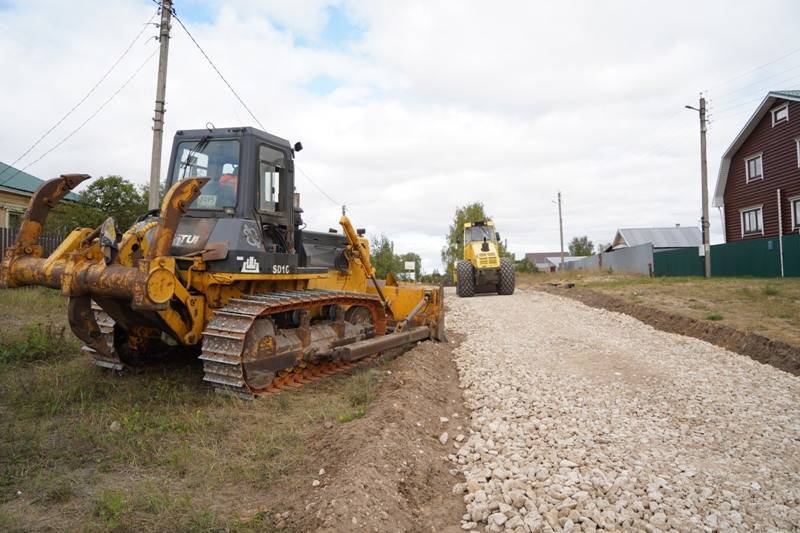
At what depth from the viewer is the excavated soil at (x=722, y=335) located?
29.2 feet

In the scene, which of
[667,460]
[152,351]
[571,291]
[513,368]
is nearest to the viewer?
[667,460]

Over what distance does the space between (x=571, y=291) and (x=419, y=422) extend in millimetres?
19094

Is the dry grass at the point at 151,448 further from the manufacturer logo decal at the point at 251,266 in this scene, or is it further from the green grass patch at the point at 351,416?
the manufacturer logo decal at the point at 251,266

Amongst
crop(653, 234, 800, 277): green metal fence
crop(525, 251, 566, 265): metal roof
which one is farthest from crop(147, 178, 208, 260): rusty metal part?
crop(525, 251, 566, 265): metal roof

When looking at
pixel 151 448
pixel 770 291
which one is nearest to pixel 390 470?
pixel 151 448

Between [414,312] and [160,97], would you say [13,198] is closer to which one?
[160,97]

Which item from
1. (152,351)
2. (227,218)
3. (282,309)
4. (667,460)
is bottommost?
(667,460)

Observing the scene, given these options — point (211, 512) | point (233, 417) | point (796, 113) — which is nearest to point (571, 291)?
point (796, 113)

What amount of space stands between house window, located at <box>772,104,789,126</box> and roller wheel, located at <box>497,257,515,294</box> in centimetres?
1487

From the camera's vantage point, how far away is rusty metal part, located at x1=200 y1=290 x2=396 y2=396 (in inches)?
208

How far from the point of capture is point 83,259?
5.00 m

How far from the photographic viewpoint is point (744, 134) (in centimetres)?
2698

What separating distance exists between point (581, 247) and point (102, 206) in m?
86.9

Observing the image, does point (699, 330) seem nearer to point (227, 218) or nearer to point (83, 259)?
point (227, 218)
